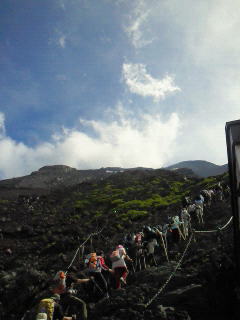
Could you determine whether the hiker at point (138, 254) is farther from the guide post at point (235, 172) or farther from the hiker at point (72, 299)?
the guide post at point (235, 172)

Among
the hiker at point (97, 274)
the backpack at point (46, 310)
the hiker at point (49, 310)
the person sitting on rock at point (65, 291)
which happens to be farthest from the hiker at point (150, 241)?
the backpack at point (46, 310)

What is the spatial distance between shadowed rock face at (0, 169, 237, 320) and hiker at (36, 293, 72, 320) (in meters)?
2.04

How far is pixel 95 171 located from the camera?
11844cm

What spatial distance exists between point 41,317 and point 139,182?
193 ft

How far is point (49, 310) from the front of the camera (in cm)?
877

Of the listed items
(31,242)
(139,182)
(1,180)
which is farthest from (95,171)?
(31,242)

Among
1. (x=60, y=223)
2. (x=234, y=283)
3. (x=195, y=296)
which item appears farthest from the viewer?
(x=60, y=223)

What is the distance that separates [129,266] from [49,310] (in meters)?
8.80

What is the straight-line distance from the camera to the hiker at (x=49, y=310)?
863cm

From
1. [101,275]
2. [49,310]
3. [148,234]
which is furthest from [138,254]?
[49,310]

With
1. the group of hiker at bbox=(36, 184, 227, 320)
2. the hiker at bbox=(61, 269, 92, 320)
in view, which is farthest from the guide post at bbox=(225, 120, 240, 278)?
the hiker at bbox=(61, 269, 92, 320)

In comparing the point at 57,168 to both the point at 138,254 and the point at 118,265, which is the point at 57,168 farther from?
the point at 118,265

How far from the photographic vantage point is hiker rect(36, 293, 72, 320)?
8.63 meters

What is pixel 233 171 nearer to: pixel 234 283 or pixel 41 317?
pixel 234 283
